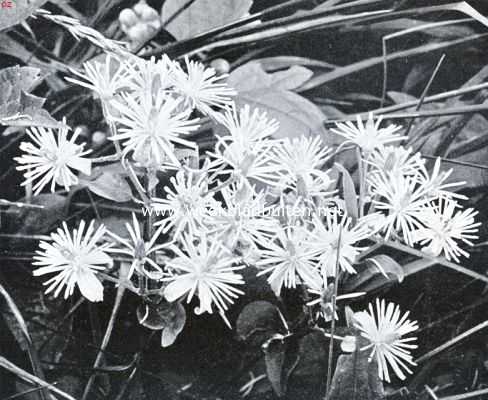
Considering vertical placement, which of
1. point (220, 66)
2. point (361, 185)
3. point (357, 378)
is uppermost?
point (220, 66)

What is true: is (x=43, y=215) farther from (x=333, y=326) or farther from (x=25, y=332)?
(x=333, y=326)

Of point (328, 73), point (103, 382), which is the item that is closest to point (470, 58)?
point (328, 73)

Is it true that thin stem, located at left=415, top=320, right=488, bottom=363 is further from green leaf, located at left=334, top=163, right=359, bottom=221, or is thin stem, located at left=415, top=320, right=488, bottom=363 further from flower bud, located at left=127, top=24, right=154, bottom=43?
flower bud, located at left=127, top=24, right=154, bottom=43

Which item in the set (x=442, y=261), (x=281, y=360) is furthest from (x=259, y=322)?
(x=442, y=261)

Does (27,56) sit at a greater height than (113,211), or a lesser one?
greater

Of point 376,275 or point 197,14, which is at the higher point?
point 197,14

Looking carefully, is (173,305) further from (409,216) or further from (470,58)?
(470,58)
